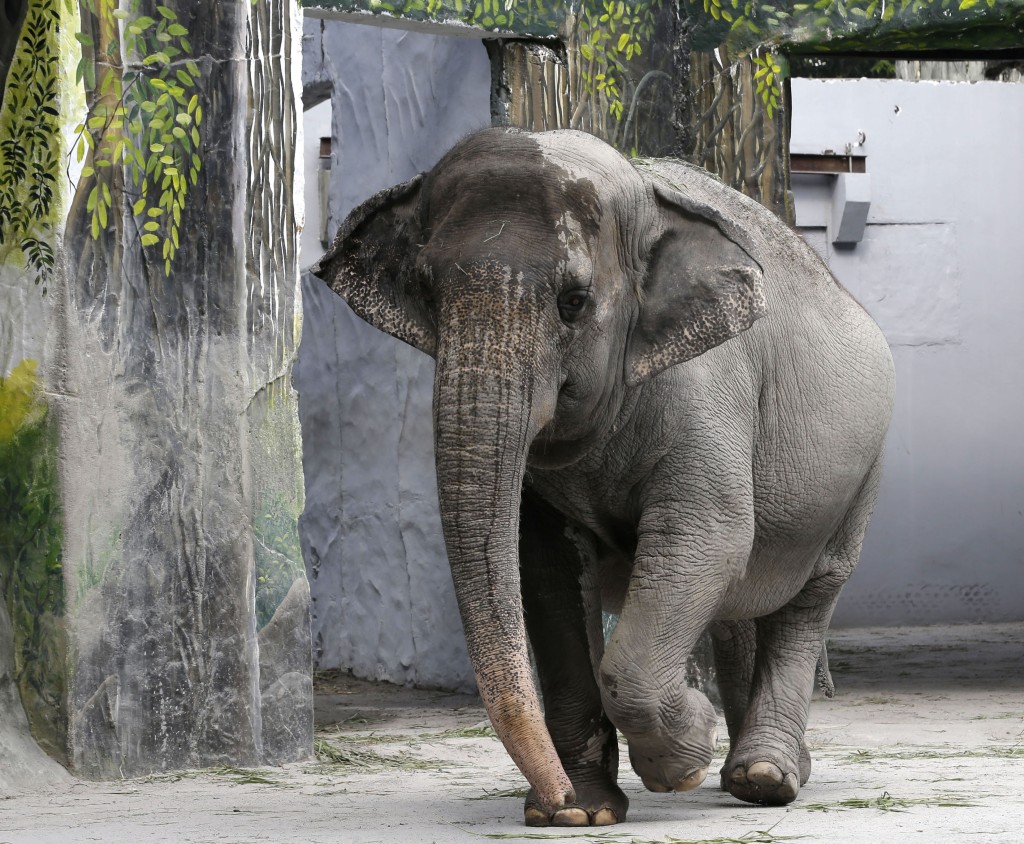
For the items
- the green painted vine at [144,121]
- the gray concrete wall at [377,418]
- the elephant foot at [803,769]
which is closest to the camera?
the elephant foot at [803,769]

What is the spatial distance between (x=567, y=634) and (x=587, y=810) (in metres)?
0.49

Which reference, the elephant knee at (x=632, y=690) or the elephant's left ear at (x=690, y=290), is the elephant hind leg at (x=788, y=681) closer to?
the elephant knee at (x=632, y=690)

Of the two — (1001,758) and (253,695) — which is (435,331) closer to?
(253,695)

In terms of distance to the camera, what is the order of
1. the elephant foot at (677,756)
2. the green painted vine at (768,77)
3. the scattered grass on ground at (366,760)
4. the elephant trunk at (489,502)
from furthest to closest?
1. the green painted vine at (768,77)
2. the scattered grass on ground at (366,760)
3. the elephant foot at (677,756)
4. the elephant trunk at (489,502)

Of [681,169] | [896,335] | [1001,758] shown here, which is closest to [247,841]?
[681,169]

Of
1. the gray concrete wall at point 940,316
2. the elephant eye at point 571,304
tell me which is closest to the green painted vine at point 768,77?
the elephant eye at point 571,304

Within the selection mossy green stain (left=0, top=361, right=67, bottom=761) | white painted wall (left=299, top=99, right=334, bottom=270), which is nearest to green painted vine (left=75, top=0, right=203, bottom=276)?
mossy green stain (left=0, top=361, right=67, bottom=761)

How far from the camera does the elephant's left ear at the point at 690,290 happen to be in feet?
13.8

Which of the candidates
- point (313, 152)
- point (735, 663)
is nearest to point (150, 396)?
point (735, 663)

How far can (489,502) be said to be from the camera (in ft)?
12.4

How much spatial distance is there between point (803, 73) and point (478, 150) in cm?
618

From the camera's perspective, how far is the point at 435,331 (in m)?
4.11

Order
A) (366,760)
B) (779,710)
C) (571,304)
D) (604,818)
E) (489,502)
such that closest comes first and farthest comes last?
(489,502)
(571,304)
(604,818)
(779,710)
(366,760)

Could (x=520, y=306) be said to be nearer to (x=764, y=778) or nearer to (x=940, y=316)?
(x=764, y=778)
